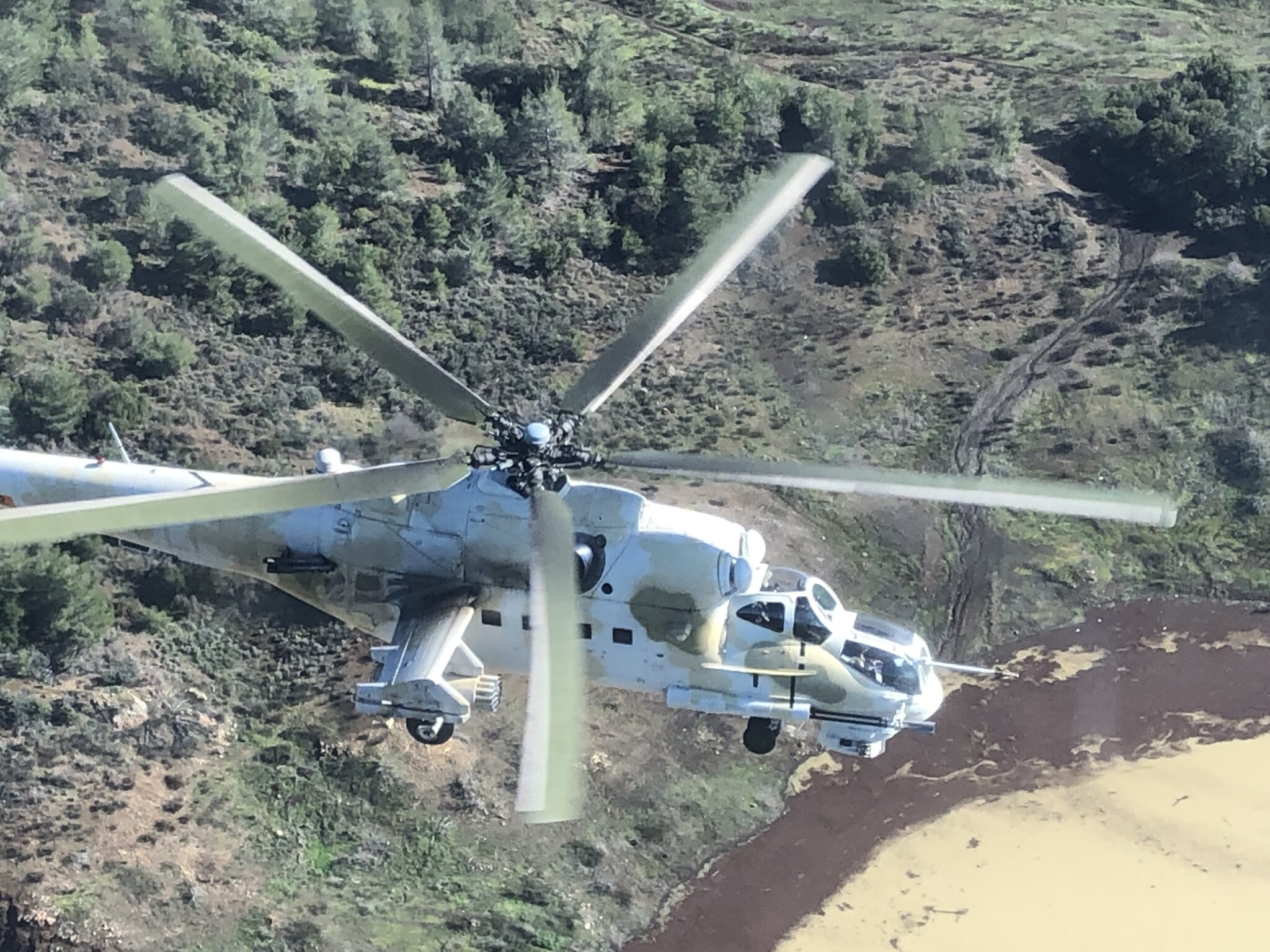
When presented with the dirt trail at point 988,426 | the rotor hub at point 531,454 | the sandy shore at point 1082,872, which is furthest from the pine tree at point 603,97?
the rotor hub at point 531,454

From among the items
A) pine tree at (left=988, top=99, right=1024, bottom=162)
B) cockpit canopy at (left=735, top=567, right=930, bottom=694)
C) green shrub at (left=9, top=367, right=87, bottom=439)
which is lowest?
green shrub at (left=9, top=367, right=87, bottom=439)

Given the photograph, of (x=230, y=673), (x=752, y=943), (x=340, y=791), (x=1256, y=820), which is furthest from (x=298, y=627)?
(x=1256, y=820)

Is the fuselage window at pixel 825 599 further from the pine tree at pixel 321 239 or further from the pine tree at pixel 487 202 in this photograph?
the pine tree at pixel 487 202

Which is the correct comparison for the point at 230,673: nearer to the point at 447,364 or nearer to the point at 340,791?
the point at 340,791

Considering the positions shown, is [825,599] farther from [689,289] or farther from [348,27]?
[348,27]

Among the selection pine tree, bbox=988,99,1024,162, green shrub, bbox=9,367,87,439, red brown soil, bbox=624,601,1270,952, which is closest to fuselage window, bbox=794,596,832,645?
red brown soil, bbox=624,601,1270,952

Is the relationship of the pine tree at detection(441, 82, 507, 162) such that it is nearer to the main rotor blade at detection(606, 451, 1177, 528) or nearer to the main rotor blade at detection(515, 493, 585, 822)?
the main rotor blade at detection(606, 451, 1177, 528)

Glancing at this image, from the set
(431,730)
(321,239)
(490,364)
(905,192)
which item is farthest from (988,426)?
(431,730)
